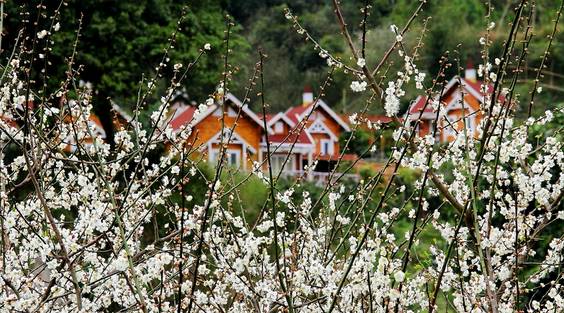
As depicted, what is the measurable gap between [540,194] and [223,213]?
143 centimetres

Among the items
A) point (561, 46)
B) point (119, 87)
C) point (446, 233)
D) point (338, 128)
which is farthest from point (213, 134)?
point (446, 233)

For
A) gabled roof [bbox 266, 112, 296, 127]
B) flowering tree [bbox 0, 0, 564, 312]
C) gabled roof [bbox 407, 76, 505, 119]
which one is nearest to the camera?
flowering tree [bbox 0, 0, 564, 312]

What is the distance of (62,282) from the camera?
11.3ft

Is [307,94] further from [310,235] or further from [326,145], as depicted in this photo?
[310,235]

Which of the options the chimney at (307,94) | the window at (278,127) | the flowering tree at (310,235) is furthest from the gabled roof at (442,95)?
the window at (278,127)

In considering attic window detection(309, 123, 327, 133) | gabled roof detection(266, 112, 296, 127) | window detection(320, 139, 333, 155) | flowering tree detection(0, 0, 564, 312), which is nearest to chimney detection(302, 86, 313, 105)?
attic window detection(309, 123, 327, 133)

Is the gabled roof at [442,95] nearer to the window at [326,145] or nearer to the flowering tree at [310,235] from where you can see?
the flowering tree at [310,235]

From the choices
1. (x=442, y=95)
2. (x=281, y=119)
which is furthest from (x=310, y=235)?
(x=281, y=119)

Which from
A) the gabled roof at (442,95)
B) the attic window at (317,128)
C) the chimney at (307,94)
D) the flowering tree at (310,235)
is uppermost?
the chimney at (307,94)

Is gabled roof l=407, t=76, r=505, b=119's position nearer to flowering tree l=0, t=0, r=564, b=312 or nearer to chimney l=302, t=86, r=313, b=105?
flowering tree l=0, t=0, r=564, b=312

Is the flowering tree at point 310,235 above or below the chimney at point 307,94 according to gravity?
below

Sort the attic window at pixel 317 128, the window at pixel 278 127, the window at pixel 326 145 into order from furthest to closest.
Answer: the window at pixel 326 145, the attic window at pixel 317 128, the window at pixel 278 127

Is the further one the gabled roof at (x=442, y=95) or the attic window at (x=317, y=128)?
the attic window at (x=317, y=128)

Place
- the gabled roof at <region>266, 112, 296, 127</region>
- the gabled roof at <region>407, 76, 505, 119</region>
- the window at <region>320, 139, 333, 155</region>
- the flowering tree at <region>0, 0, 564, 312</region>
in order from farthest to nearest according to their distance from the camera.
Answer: the window at <region>320, 139, 333, 155</region> < the gabled roof at <region>266, 112, 296, 127</region> < the gabled roof at <region>407, 76, 505, 119</region> < the flowering tree at <region>0, 0, 564, 312</region>
